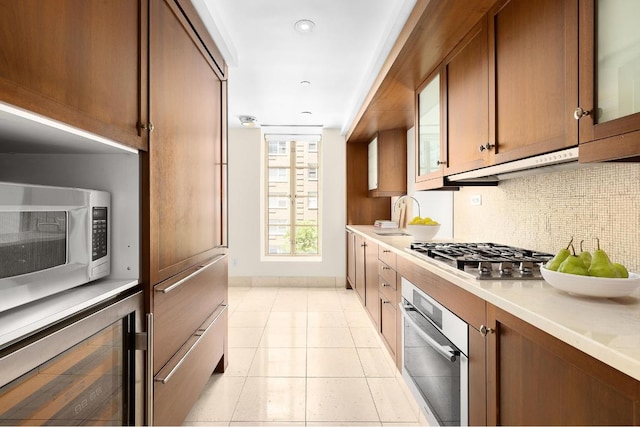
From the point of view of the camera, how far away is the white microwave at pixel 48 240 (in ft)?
2.74

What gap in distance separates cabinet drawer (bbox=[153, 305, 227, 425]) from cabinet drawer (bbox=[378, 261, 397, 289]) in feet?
3.98

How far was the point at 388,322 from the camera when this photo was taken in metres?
2.62

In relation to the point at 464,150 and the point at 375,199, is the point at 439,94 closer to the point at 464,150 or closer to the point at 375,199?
the point at 464,150

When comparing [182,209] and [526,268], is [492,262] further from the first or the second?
[182,209]

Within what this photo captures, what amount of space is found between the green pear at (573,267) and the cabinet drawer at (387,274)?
1.37 metres

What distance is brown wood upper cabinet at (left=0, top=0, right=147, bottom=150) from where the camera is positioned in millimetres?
776

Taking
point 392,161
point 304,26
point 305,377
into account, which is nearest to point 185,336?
point 305,377

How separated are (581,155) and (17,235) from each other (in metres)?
1.66

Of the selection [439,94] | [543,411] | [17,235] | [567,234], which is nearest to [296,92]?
[439,94]

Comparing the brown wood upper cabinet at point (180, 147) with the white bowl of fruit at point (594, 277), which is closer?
the white bowl of fruit at point (594, 277)

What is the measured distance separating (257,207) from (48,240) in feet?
13.9

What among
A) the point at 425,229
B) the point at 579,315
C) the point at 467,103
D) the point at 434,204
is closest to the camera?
the point at 579,315

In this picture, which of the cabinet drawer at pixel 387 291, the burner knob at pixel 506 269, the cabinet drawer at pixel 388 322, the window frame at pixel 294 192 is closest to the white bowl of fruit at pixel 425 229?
the cabinet drawer at pixel 387 291

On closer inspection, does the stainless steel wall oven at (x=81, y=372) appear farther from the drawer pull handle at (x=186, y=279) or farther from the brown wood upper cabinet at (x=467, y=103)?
the brown wood upper cabinet at (x=467, y=103)
